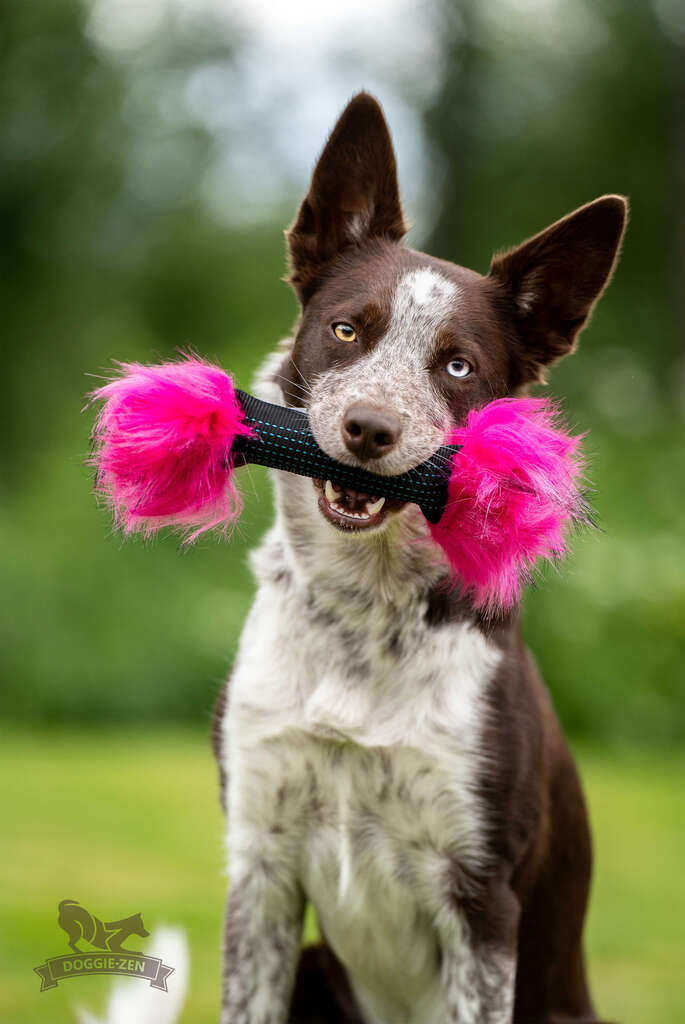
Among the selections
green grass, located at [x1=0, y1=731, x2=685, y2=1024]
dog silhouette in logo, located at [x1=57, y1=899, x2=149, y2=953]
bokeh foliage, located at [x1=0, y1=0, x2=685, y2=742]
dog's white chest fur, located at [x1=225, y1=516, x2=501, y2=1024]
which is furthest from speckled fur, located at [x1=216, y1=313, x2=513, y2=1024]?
bokeh foliage, located at [x1=0, y1=0, x2=685, y2=742]

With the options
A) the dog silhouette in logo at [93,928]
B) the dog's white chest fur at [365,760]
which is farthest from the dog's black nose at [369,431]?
the dog silhouette in logo at [93,928]

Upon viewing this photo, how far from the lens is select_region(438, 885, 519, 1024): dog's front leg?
9.32ft

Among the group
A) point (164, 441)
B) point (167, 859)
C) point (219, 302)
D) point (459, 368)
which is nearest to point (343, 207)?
point (459, 368)

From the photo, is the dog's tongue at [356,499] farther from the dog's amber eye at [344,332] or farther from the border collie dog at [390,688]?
the dog's amber eye at [344,332]

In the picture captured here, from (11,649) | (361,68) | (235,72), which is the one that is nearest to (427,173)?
(361,68)

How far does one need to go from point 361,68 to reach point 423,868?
14.8 m

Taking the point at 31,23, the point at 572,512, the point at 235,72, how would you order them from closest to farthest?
the point at 572,512, the point at 31,23, the point at 235,72

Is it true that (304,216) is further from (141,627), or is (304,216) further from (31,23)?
(31,23)

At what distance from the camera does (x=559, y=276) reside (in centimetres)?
305

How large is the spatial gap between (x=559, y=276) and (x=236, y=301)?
747 inches

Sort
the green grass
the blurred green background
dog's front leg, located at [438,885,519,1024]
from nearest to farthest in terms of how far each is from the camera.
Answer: dog's front leg, located at [438,885,519,1024] → the green grass → the blurred green background

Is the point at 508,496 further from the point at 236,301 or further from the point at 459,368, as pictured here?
the point at 236,301

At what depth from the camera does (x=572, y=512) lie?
259 centimetres

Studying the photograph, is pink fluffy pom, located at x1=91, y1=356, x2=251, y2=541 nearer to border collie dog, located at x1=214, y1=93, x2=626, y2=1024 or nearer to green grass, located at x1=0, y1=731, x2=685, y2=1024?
border collie dog, located at x1=214, y1=93, x2=626, y2=1024
